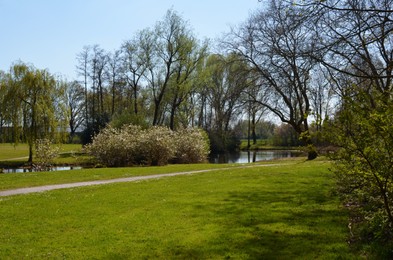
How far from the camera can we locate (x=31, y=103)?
3350cm

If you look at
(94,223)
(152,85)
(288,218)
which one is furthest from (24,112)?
(288,218)

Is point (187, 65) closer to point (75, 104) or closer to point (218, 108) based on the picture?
point (218, 108)

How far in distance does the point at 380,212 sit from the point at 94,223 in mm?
5714

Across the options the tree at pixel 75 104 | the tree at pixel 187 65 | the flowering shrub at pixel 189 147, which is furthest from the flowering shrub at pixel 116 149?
the tree at pixel 75 104

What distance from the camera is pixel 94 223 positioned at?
27.8 ft

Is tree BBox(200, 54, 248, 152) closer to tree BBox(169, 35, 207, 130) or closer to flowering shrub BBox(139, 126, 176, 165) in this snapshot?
tree BBox(169, 35, 207, 130)

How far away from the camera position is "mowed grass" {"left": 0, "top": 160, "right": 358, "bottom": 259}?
6.38 metres

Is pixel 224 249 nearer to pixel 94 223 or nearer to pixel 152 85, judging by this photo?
pixel 94 223

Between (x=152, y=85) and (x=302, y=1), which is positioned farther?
(x=152, y=85)

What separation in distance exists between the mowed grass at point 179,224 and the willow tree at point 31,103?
74.8 feet

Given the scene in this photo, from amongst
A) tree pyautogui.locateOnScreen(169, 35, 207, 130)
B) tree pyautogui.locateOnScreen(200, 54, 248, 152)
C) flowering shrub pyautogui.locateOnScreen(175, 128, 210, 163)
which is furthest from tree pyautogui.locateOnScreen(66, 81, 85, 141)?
flowering shrub pyautogui.locateOnScreen(175, 128, 210, 163)

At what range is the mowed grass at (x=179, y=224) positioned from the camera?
6.38m

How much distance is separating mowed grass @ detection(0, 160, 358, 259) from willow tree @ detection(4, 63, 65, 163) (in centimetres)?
2280

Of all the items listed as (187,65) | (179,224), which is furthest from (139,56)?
(179,224)
